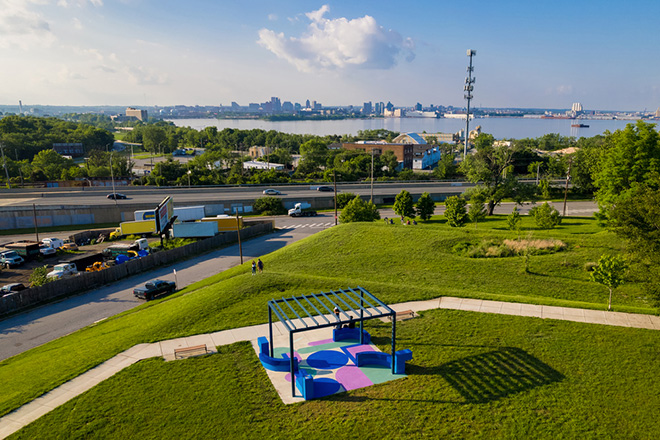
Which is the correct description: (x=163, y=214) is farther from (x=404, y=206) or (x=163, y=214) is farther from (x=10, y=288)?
(x=404, y=206)

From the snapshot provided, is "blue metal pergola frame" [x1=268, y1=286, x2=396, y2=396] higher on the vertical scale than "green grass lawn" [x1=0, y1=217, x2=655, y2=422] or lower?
higher

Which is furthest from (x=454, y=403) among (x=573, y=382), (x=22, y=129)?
(x=22, y=129)

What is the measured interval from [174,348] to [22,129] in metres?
165

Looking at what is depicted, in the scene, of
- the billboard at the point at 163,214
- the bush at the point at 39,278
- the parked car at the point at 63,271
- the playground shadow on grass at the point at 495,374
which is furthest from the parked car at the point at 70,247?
the playground shadow on grass at the point at 495,374

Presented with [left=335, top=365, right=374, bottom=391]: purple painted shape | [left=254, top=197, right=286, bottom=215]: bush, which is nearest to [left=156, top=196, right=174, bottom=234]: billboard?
[left=254, top=197, right=286, bottom=215]: bush

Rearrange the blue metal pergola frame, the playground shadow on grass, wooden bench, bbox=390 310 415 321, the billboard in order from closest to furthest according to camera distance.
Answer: the playground shadow on grass → the blue metal pergola frame → wooden bench, bbox=390 310 415 321 → the billboard

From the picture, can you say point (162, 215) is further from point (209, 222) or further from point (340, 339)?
point (340, 339)

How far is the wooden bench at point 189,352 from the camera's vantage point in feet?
60.7

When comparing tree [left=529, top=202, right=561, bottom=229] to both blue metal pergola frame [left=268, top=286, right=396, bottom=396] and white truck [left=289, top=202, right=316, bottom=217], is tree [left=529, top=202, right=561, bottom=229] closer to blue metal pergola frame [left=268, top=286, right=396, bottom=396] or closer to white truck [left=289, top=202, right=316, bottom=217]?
blue metal pergola frame [left=268, top=286, right=396, bottom=396]

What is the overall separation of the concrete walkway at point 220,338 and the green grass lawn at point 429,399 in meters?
0.74

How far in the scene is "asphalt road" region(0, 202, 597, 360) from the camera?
1001 inches

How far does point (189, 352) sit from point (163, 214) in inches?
1077

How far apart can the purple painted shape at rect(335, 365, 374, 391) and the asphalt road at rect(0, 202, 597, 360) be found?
58.3 ft

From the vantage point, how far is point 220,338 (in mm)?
20297
